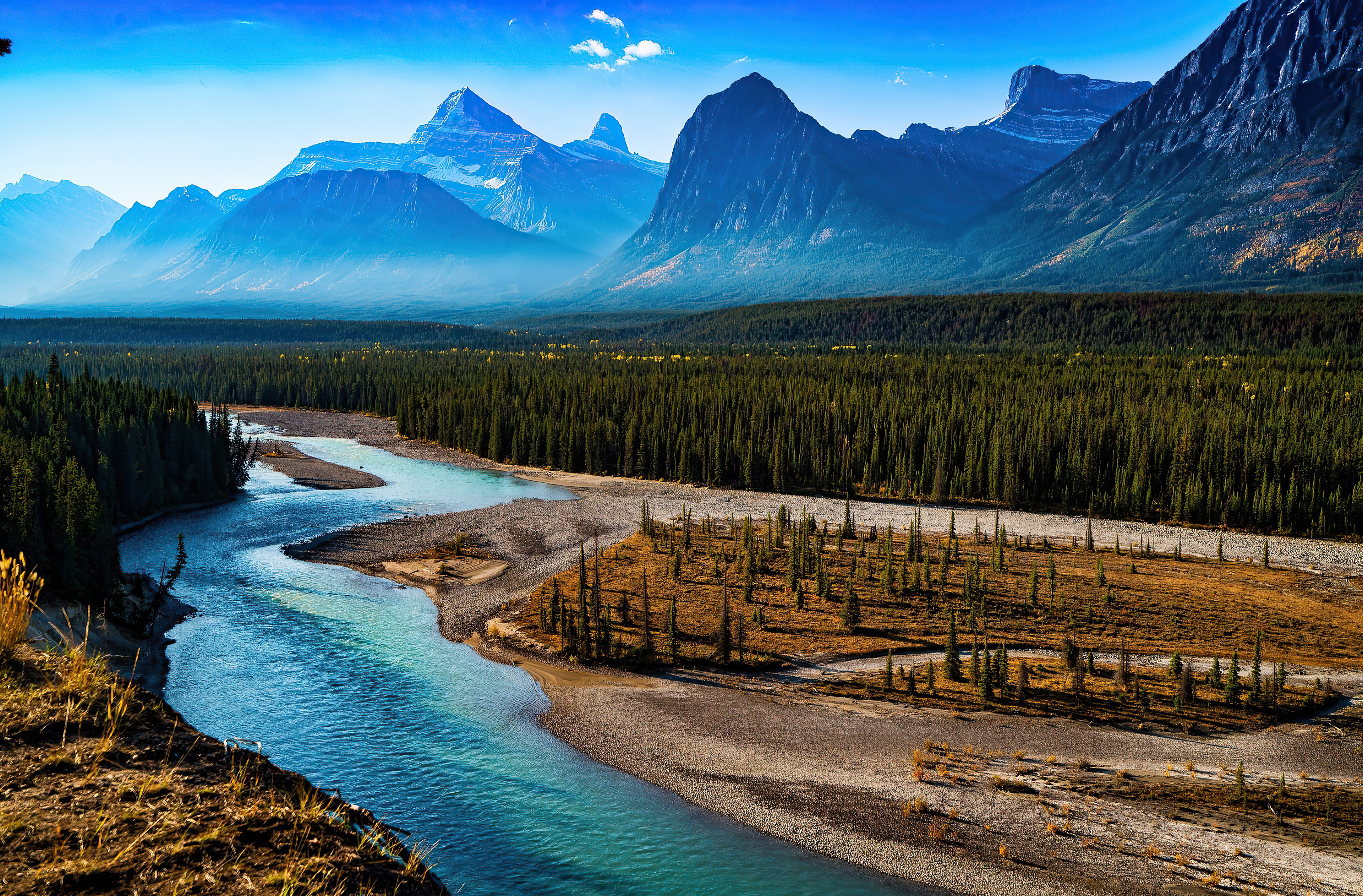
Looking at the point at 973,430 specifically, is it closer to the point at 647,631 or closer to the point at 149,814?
the point at 647,631

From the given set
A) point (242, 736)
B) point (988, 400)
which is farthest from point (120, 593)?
point (988, 400)

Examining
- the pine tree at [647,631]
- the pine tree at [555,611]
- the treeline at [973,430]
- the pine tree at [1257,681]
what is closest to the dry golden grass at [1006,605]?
the pine tree at [647,631]

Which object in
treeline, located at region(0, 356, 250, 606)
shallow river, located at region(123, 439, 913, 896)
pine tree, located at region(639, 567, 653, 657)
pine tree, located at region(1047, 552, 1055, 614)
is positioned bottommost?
shallow river, located at region(123, 439, 913, 896)

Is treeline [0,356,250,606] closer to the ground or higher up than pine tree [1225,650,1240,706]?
higher up

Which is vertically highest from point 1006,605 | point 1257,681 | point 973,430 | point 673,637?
point 973,430

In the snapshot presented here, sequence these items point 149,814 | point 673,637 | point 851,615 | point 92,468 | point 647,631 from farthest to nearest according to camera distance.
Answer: point 92,468 → point 851,615 → point 647,631 → point 673,637 → point 149,814

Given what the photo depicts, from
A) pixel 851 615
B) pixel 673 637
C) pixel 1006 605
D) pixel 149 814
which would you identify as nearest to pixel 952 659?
pixel 851 615

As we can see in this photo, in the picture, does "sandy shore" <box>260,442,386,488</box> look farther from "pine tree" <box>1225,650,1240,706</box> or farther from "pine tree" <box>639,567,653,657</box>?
"pine tree" <box>1225,650,1240,706</box>

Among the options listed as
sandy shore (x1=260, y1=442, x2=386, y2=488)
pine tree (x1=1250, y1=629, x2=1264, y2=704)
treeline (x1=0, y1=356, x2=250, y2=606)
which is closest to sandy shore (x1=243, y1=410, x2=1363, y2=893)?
pine tree (x1=1250, y1=629, x2=1264, y2=704)
